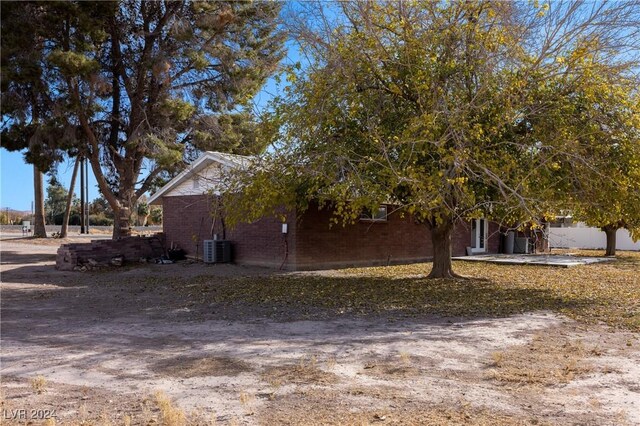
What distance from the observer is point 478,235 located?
27.1 m

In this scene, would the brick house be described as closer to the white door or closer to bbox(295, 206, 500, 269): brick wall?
bbox(295, 206, 500, 269): brick wall

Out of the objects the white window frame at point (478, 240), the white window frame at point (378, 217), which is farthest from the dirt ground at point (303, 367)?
the white window frame at point (478, 240)

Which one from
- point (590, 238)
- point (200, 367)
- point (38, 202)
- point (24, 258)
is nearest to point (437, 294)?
point (200, 367)

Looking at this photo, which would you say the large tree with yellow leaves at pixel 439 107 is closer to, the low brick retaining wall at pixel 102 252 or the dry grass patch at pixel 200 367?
the dry grass patch at pixel 200 367

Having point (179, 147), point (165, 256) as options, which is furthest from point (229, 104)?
point (165, 256)

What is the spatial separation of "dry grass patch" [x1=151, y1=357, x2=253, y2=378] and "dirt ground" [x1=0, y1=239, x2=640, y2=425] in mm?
21

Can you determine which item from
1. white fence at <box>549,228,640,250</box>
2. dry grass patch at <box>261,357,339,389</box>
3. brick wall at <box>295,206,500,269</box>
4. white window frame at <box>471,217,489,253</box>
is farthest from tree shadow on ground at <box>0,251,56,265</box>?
white fence at <box>549,228,640,250</box>

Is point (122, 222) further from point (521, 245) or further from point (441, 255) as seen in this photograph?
point (521, 245)

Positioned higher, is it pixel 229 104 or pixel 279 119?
pixel 229 104

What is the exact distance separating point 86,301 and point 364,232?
35.4 ft

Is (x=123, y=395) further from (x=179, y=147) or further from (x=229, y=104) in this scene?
(x=229, y=104)

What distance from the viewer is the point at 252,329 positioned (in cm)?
856

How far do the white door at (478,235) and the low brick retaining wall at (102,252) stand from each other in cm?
1435

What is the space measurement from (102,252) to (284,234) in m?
6.27
